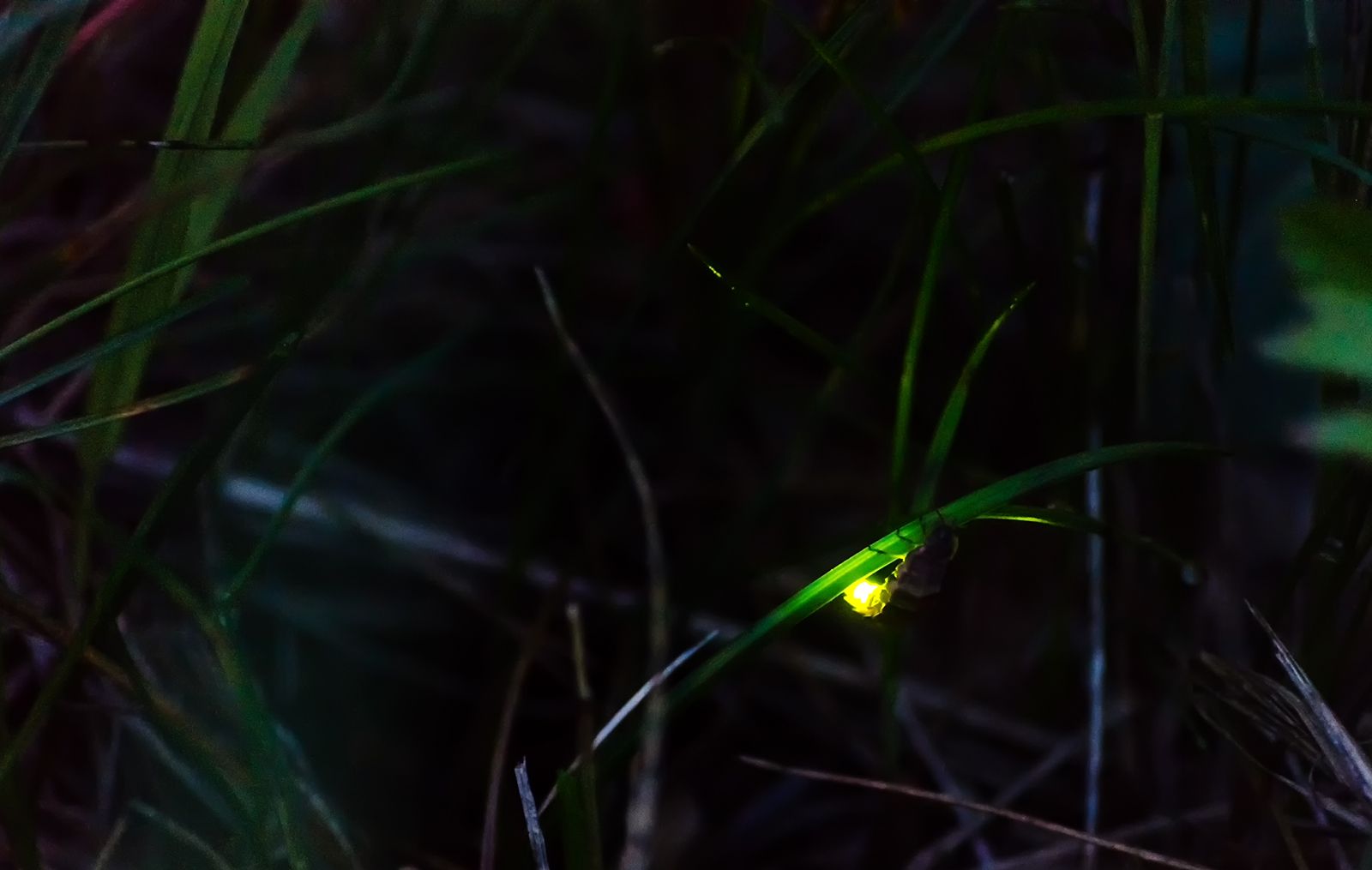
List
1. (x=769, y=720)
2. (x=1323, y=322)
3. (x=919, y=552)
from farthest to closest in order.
Answer: (x=769, y=720) < (x=919, y=552) < (x=1323, y=322)

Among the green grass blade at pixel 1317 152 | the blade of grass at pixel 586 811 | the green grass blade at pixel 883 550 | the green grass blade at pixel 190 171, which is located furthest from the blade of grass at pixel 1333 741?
the green grass blade at pixel 190 171

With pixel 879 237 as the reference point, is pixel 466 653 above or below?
below

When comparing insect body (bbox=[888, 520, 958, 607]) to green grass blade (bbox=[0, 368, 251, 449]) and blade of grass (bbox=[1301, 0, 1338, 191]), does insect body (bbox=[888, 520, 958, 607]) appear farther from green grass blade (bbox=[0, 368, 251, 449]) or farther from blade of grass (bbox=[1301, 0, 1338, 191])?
green grass blade (bbox=[0, 368, 251, 449])

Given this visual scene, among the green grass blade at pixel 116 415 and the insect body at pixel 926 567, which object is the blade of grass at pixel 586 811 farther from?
the green grass blade at pixel 116 415

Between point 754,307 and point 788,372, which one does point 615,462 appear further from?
point 754,307

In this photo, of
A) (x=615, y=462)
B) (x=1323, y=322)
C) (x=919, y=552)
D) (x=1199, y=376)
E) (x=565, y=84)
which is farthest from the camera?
(x=565, y=84)

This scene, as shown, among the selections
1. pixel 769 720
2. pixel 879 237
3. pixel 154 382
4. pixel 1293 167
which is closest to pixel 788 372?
pixel 879 237

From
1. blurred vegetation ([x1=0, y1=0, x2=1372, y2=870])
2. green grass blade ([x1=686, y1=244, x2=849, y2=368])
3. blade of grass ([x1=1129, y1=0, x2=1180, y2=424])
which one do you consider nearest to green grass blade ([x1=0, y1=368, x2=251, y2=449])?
blurred vegetation ([x1=0, y1=0, x2=1372, y2=870])

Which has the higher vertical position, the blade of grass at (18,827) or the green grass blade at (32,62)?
the green grass blade at (32,62)
